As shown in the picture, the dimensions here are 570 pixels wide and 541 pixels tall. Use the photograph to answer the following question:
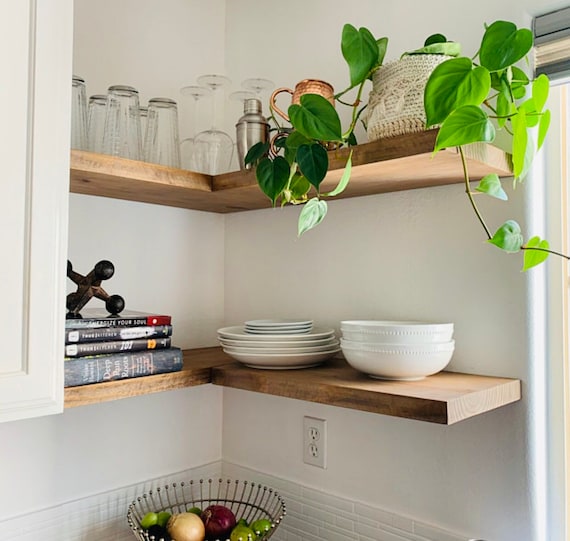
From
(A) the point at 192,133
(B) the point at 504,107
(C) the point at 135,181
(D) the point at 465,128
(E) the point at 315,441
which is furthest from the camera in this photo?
(A) the point at 192,133

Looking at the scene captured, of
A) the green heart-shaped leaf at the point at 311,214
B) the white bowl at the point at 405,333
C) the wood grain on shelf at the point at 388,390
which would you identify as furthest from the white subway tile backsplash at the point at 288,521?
the green heart-shaped leaf at the point at 311,214

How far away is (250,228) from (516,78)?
2.53 feet

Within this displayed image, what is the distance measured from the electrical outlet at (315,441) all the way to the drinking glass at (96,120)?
0.77m

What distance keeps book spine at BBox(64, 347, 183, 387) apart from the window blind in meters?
0.87

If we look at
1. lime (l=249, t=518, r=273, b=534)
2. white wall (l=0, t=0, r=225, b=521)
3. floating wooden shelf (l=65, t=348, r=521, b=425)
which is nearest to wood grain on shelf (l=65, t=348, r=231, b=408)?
floating wooden shelf (l=65, t=348, r=521, b=425)

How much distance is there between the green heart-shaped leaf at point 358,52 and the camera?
0.97 m

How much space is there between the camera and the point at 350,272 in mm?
1331

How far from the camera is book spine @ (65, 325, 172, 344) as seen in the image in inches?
39.9

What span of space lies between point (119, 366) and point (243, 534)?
45 cm

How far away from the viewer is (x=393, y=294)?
1.25 m

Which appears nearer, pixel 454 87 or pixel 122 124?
pixel 454 87

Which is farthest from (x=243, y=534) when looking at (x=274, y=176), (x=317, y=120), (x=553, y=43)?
(x=553, y=43)

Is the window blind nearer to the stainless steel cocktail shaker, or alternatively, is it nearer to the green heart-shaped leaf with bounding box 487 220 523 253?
the green heart-shaped leaf with bounding box 487 220 523 253

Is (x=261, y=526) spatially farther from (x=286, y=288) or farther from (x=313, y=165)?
(x=313, y=165)
